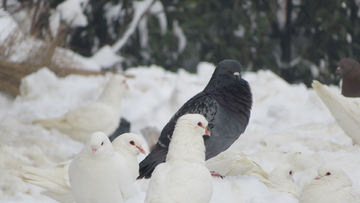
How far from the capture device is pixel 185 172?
5.25ft

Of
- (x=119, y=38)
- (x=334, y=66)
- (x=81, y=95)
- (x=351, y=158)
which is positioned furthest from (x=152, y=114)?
(x=334, y=66)

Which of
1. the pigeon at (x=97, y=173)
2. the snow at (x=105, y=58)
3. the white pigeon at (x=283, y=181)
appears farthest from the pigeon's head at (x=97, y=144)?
the snow at (x=105, y=58)

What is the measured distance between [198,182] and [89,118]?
2411 millimetres

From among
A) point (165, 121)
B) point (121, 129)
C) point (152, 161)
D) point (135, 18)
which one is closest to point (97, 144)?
point (152, 161)

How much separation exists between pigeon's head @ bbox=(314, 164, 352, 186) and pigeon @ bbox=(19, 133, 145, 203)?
3.25ft

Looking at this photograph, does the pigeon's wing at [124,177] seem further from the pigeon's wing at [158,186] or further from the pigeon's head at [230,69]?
the pigeon's head at [230,69]

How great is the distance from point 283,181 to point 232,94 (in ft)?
1.95

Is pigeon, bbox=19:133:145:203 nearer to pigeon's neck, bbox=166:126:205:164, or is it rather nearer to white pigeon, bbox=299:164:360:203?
pigeon's neck, bbox=166:126:205:164

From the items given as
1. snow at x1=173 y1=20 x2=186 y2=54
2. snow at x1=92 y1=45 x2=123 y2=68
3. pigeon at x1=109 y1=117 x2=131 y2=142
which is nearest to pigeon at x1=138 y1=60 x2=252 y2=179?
pigeon at x1=109 y1=117 x2=131 y2=142

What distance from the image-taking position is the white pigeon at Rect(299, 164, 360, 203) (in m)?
2.06

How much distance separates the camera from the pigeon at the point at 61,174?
208 centimetres

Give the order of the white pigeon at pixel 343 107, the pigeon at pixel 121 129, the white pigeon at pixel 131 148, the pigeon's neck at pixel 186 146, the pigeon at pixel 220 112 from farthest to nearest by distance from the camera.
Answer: the pigeon at pixel 121 129 < the white pigeon at pixel 343 107 < the pigeon at pixel 220 112 < the white pigeon at pixel 131 148 < the pigeon's neck at pixel 186 146

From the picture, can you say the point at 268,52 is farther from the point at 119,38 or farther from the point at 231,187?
the point at 231,187

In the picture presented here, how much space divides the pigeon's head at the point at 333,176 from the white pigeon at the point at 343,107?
2.85 ft
